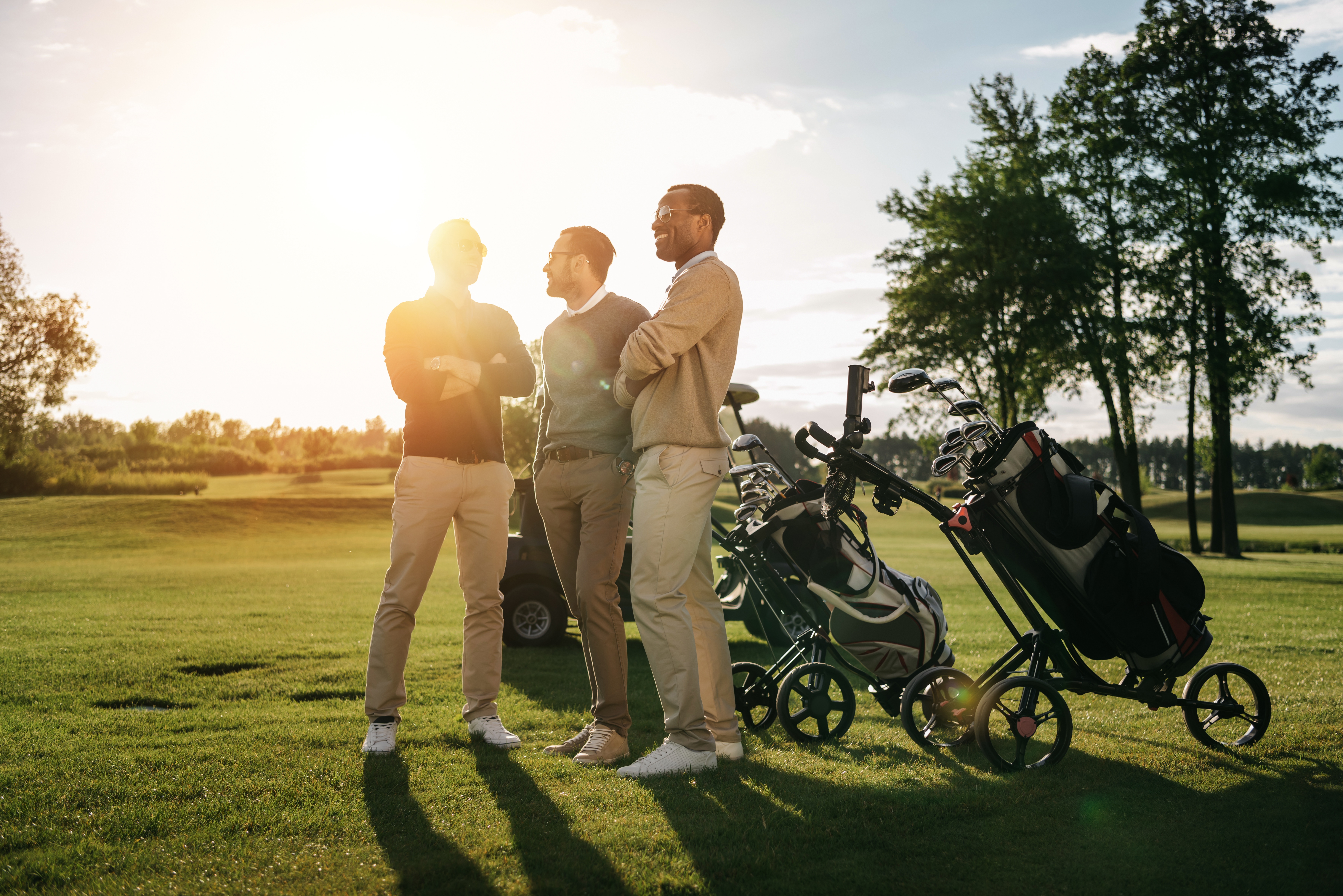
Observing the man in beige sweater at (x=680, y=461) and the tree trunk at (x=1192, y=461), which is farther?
the tree trunk at (x=1192, y=461)

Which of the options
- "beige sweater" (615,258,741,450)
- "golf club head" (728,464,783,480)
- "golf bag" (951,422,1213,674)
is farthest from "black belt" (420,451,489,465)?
"golf bag" (951,422,1213,674)

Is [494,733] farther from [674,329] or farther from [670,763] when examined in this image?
[674,329]

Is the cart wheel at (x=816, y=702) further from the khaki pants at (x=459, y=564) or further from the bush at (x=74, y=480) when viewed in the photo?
the bush at (x=74, y=480)

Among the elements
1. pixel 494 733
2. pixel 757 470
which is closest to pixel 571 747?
pixel 494 733

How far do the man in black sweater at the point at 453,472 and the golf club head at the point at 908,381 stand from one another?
167 centimetres

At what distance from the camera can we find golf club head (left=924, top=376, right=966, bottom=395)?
4.04 m

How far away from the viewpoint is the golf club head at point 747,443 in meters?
4.90

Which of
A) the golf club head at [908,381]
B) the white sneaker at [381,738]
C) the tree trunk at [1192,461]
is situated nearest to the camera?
the golf club head at [908,381]

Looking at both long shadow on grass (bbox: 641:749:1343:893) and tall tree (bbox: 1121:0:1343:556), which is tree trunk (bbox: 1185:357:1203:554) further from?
long shadow on grass (bbox: 641:749:1343:893)

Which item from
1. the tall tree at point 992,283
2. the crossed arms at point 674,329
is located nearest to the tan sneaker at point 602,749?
the crossed arms at point 674,329

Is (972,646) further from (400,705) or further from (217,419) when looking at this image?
(217,419)

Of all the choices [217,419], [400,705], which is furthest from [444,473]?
[217,419]

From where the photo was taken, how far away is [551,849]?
2971 mm

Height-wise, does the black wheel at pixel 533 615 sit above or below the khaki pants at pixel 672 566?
below
